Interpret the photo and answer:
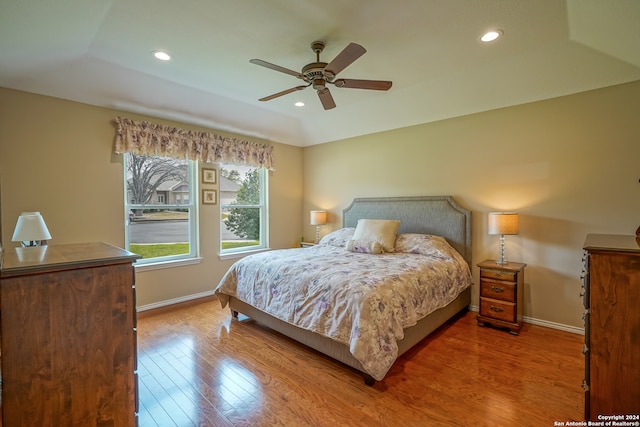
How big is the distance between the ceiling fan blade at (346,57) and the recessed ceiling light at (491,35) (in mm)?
1204

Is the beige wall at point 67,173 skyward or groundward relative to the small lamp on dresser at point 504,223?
skyward

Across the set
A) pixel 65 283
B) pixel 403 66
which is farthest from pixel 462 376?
pixel 403 66

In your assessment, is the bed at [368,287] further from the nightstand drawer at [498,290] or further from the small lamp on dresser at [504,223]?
the small lamp on dresser at [504,223]

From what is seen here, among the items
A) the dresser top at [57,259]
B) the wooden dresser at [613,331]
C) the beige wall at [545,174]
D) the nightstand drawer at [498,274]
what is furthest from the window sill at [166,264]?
the wooden dresser at [613,331]

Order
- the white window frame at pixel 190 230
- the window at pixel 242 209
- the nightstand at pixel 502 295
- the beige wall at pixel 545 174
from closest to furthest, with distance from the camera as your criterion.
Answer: the beige wall at pixel 545 174 → the nightstand at pixel 502 295 → the white window frame at pixel 190 230 → the window at pixel 242 209

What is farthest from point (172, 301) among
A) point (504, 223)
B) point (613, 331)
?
point (613, 331)

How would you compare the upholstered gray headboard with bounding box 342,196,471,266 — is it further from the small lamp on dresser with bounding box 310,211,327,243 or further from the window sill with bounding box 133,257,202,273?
the window sill with bounding box 133,257,202,273

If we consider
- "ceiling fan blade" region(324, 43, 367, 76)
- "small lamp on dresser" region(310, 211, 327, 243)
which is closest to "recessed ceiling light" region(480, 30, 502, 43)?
"ceiling fan blade" region(324, 43, 367, 76)

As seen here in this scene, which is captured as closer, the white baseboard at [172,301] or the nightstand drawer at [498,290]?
the nightstand drawer at [498,290]

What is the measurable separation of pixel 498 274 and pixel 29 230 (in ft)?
14.2

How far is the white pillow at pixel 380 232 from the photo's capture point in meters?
3.72

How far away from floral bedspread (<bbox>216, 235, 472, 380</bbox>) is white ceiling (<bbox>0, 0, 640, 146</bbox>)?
1947mm

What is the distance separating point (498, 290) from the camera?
10.2 ft

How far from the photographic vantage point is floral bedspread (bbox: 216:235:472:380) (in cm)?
210
